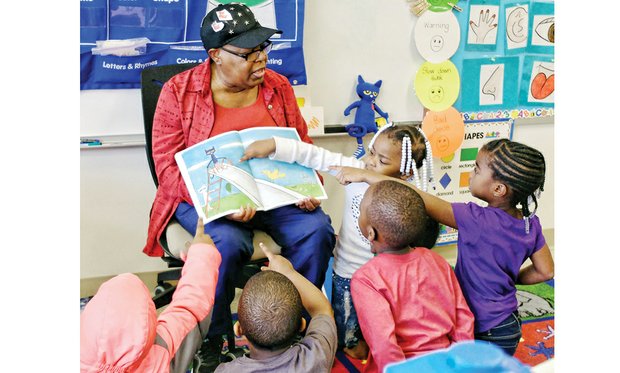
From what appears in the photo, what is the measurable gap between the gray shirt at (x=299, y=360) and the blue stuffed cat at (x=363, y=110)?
150 cm

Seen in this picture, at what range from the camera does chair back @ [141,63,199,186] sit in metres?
2.04

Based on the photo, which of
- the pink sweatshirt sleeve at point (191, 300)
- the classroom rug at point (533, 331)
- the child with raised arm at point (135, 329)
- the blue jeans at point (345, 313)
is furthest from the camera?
the classroom rug at point (533, 331)

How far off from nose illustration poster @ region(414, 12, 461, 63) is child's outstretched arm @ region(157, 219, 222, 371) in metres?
1.79

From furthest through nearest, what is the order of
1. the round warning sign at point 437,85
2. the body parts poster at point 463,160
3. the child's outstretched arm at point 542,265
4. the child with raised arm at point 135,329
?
the body parts poster at point 463,160
the round warning sign at point 437,85
the child's outstretched arm at point 542,265
the child with raised arm at point 135,329

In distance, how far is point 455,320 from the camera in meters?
1.52

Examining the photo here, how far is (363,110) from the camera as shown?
270 cm

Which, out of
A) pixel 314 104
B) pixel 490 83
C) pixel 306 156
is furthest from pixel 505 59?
pixel 306 156

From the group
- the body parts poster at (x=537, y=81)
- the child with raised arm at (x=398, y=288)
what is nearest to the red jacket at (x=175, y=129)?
the child with raised arm at (x=398, y=288)

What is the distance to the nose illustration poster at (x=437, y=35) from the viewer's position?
2.73 m

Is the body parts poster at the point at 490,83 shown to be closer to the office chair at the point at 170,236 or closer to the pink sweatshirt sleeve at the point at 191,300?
the office chair at the point at 170,236

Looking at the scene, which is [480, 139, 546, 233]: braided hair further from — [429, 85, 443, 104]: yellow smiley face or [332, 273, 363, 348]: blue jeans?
[429, 85, 443, 104]: yellow smiley face

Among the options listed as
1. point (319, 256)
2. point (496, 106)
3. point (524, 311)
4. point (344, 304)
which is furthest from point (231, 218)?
point (496, 106)

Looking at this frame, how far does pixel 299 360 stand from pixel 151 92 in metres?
1.26

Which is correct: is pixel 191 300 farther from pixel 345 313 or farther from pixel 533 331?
pixel 533 331
